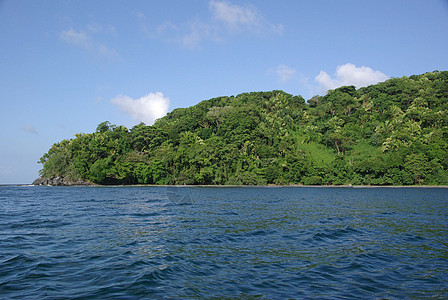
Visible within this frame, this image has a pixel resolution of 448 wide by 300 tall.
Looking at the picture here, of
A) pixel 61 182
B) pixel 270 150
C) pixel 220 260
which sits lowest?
pixel 220 260

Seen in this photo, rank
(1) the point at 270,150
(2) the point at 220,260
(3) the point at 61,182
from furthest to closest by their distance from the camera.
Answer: (1) the point at 270,150, (3) the point at 61,182, (2) the point at 220,260

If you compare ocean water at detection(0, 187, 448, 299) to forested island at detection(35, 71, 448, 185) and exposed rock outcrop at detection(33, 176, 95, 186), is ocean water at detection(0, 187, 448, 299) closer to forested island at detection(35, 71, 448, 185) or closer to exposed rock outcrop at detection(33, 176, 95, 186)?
forested island at detection(35, 71, 448, 185)

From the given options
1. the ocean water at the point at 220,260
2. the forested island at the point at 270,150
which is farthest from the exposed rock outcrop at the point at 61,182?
the ocean water at the point at 220,260

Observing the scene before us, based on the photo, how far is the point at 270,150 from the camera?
91438 millimetres

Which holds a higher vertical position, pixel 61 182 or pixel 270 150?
pixel 270 150

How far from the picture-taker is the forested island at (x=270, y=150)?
7838cm

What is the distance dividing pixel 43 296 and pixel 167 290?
9.40 feet

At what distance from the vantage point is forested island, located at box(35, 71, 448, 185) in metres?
78.4

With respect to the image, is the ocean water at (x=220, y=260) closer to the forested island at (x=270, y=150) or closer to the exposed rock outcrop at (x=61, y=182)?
the forested island at (x=270, y=150)

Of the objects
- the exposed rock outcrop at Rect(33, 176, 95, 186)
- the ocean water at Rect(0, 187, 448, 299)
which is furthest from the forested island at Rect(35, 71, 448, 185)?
the ocean water at Rect(0, 187, 448, 299)

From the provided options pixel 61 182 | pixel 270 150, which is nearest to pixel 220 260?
pixel 270 150

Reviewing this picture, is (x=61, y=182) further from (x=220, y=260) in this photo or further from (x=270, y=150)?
(x=220, y=260)

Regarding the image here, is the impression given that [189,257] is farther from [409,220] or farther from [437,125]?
[437,125]

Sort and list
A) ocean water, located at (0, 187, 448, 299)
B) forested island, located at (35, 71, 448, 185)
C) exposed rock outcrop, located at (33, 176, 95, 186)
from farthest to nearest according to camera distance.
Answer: exposed rock outcrop, located at (33, 176, 95, 186) → forested island, located at (35, 71, 448, 185) → ocean water, located at (0, 187, 448, 299)
